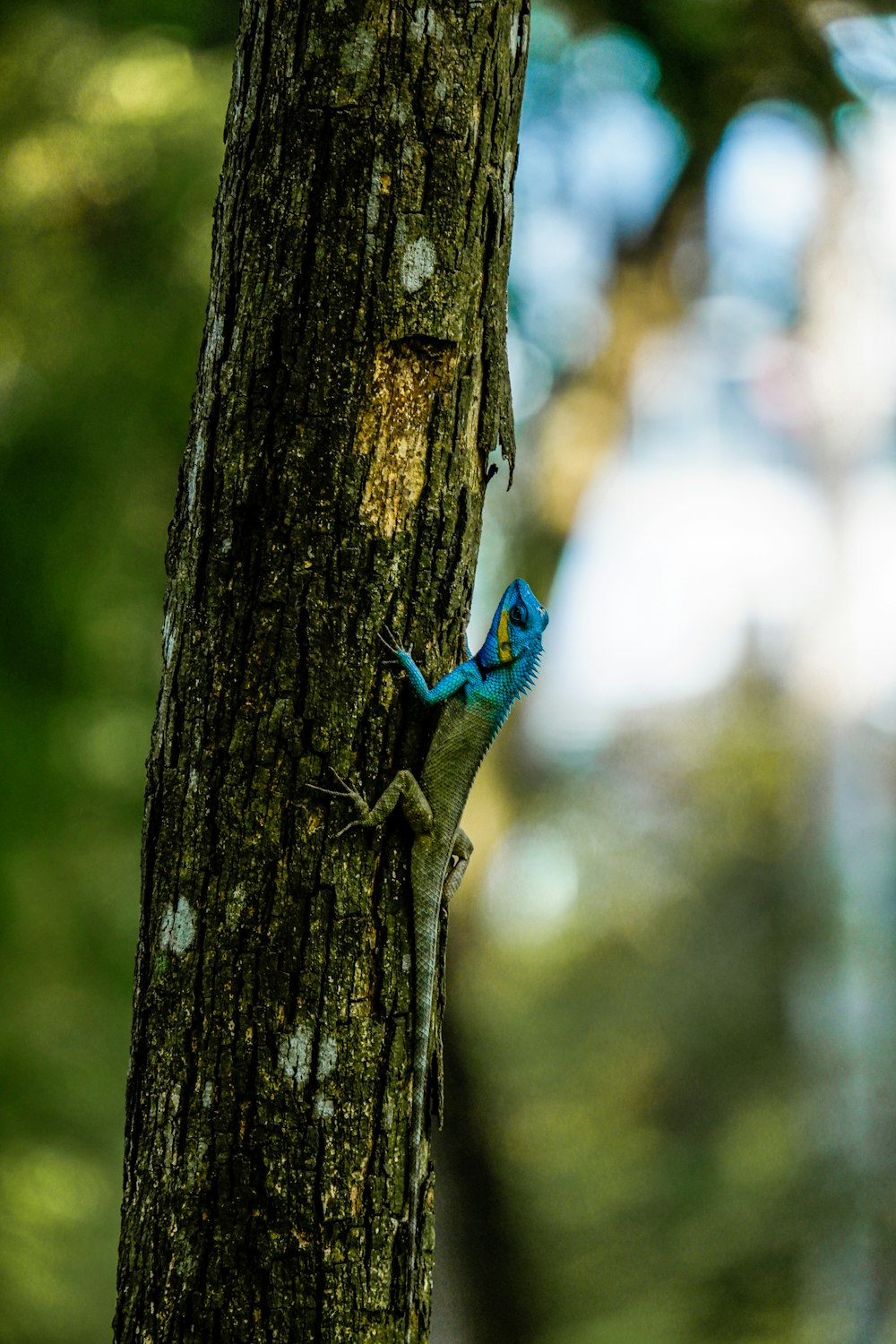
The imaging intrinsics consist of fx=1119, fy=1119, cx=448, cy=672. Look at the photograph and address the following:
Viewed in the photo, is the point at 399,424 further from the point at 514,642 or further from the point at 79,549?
the point at 79,549

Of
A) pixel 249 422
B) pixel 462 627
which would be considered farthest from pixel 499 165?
pixel 462 627

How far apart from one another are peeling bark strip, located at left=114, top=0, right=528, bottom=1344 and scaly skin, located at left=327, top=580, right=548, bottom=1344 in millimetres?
34

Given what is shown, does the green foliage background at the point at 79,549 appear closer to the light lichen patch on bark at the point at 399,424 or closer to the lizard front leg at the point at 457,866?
the lizard front leg at the point at 457,866

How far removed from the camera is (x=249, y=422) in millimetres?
2084

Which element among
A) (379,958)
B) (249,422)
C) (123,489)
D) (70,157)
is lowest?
(379,958)

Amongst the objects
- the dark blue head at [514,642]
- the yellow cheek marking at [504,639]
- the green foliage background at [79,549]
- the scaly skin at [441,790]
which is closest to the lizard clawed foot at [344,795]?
the scaly skin at [441,790]

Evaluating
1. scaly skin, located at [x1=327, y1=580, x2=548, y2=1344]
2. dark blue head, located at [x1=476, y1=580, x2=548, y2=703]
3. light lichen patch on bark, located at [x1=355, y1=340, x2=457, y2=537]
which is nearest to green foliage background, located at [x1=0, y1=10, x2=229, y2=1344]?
dark blue head, located at [x1=476, y1=580, x2=548, y2=703]

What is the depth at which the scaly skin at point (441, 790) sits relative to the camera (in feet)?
6.67

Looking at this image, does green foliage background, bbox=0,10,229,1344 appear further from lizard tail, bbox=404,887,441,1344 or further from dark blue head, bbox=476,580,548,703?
lizard tail, bbox=404,887,441,1344

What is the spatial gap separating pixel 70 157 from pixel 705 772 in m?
6.44

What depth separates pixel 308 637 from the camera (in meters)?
2.03

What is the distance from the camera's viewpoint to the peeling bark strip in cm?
189

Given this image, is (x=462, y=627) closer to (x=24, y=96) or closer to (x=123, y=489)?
(x=123, y=489)

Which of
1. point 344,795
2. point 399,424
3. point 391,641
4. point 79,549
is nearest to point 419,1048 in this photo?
point 344,795
